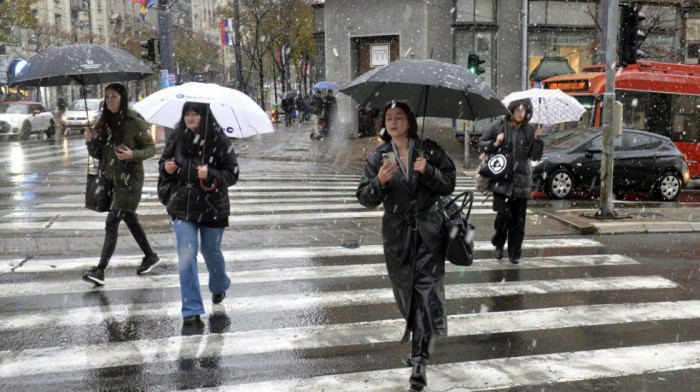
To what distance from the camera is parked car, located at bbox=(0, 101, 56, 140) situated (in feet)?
93.6

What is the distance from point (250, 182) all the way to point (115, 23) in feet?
218

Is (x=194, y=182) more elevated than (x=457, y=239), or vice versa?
(x=194, y=182)

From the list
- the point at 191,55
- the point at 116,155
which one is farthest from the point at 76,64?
the point at 191,55

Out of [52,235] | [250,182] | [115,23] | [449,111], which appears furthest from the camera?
[115,23]

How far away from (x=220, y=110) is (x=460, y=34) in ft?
75.8

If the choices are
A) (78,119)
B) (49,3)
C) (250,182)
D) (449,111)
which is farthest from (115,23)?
(449,111)

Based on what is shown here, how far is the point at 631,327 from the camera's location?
5707 millimetres

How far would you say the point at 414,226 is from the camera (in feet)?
14.3

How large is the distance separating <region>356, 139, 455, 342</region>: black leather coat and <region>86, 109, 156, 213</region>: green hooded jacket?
3.22 m

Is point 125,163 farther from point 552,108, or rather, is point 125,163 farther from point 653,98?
point 653,98

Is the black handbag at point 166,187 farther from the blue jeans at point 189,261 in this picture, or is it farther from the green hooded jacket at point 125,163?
the green hooded jacket at point 125,163

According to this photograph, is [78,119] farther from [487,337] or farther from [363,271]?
[487,337]

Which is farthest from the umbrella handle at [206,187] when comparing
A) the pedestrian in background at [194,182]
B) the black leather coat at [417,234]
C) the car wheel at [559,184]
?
the car wheel at [559,184]

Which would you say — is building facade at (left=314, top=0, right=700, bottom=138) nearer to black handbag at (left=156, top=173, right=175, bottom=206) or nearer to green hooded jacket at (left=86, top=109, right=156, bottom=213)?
green hooded jacket at (left=86, top=109, right=156, bottom=213)
